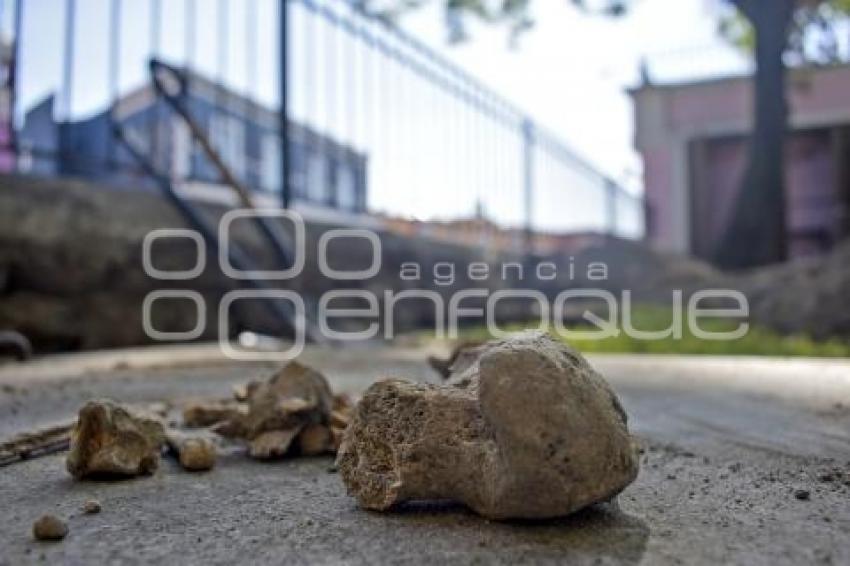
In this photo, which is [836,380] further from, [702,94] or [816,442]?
[702,94]

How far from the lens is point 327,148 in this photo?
5.37 m

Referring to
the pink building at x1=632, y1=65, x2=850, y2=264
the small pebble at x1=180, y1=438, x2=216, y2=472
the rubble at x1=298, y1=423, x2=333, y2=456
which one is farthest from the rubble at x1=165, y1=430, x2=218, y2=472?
the pink building at x1=632, y1=65, x2=850, y2=264

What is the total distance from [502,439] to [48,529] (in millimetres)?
531

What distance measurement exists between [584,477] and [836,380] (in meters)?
1.65

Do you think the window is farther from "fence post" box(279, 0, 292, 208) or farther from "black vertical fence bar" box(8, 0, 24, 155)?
"black vertical fence bar" box(8, 0, 24, 155)

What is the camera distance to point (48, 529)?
828mm

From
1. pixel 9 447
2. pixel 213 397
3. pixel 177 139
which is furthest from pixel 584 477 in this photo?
pixel 177 139

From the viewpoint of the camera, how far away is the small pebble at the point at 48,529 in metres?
0.83

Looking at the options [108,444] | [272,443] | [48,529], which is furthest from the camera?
[272,443]

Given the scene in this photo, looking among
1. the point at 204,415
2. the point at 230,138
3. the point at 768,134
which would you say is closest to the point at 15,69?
the point at 230,138

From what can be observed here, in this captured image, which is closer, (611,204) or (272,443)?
(272,443)

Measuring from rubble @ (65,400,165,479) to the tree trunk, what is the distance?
6060 mm

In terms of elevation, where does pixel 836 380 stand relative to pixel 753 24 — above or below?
below

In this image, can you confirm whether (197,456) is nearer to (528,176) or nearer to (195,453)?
(195,453)
